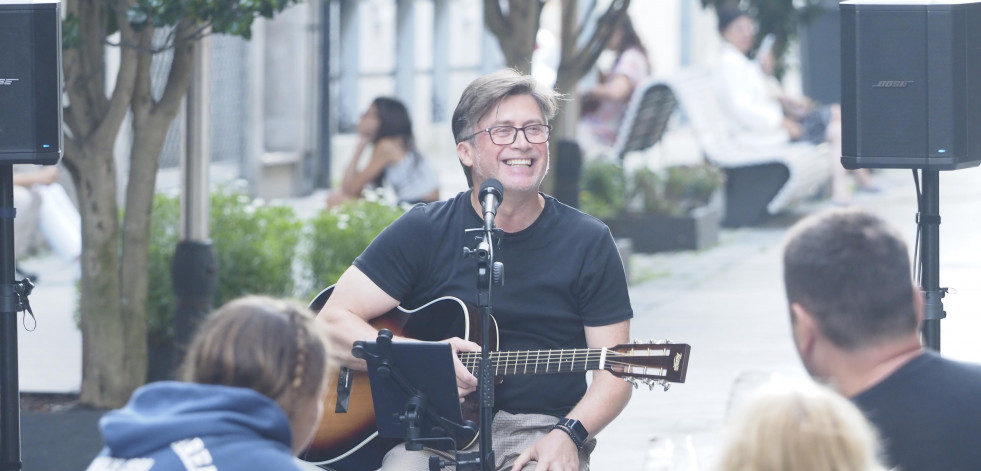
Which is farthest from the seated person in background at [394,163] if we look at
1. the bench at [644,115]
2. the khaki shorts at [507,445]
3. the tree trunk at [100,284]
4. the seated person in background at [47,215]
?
the khaki shorts at [507,445]

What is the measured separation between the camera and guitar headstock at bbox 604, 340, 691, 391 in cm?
394

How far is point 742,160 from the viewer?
13.1 m

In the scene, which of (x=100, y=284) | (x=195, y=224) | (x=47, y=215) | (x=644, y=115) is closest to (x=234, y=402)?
(x=100, y=284)

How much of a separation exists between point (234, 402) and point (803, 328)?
3.53 ft

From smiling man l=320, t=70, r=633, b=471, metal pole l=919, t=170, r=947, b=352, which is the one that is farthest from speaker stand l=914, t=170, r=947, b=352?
smiling man l=320, t=70, r=633, b=471

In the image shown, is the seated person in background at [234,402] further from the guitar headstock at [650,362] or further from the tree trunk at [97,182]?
the tree trunk at [97,182]

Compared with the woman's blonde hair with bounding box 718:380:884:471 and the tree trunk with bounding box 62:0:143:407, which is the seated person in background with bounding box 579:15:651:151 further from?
the woman's blonde hair with bounding box 718:380:884:471

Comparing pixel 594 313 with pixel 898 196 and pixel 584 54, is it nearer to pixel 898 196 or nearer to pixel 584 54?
pixel 584 54

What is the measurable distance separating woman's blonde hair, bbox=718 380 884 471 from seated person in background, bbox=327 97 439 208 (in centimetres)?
733

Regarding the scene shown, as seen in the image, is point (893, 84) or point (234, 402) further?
point (893, 84)

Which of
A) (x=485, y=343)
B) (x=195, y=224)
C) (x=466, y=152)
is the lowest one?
(x=485, y=343)

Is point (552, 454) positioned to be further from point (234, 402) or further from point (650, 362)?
point (234, 402)

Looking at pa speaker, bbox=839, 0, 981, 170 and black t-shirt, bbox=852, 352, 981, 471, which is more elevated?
pa speaker, bbox=839, 0, 981, 170

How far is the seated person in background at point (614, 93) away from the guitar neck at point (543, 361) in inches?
376
